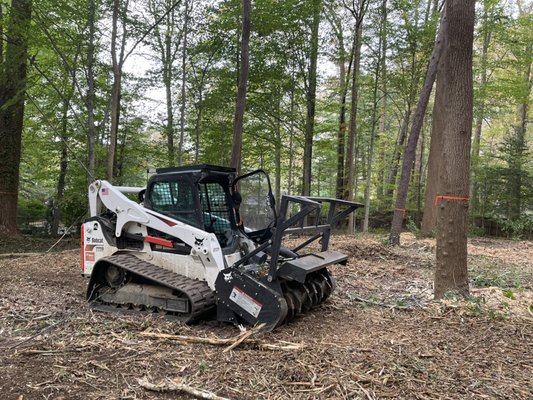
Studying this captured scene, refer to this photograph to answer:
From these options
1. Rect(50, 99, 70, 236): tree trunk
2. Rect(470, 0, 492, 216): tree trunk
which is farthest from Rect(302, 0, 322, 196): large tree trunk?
Rect(50, 99, 70, 236): tree trunk

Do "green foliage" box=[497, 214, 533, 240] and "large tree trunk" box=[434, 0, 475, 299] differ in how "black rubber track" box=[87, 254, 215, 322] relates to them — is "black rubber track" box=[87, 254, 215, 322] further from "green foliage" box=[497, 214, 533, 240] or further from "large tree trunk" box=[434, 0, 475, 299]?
"green foliage" box=[497, 214, 533, 240]

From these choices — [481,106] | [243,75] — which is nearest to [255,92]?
[243,75]

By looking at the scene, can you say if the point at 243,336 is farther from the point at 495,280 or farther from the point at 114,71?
the point at 114,71

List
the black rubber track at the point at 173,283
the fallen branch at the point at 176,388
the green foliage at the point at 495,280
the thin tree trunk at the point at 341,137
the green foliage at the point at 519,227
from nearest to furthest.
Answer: the fallen branch at the point at 176,388
the black rubber track at the point at 173,283
the green foliage at the point at 495,280
the green foliage at the point at 519,227
the thin tree trunk at the point at 341,137

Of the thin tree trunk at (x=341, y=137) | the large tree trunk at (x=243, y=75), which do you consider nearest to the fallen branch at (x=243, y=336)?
the large tree trunk at (x=243, y=75)

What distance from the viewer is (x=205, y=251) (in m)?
4.85

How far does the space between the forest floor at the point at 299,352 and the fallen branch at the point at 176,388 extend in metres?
0.03

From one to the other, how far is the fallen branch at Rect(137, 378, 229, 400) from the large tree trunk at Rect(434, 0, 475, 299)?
3221 mm

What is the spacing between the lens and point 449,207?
4887 mm

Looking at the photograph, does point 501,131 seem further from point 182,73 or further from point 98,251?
point 98,251

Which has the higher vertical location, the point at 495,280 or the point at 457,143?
the point at 457,143

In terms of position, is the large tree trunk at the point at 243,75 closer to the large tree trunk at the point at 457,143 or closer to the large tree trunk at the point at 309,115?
the large tree trunk at the point at 457,143

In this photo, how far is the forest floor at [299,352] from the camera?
3.02m

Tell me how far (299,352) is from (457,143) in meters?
3.01
